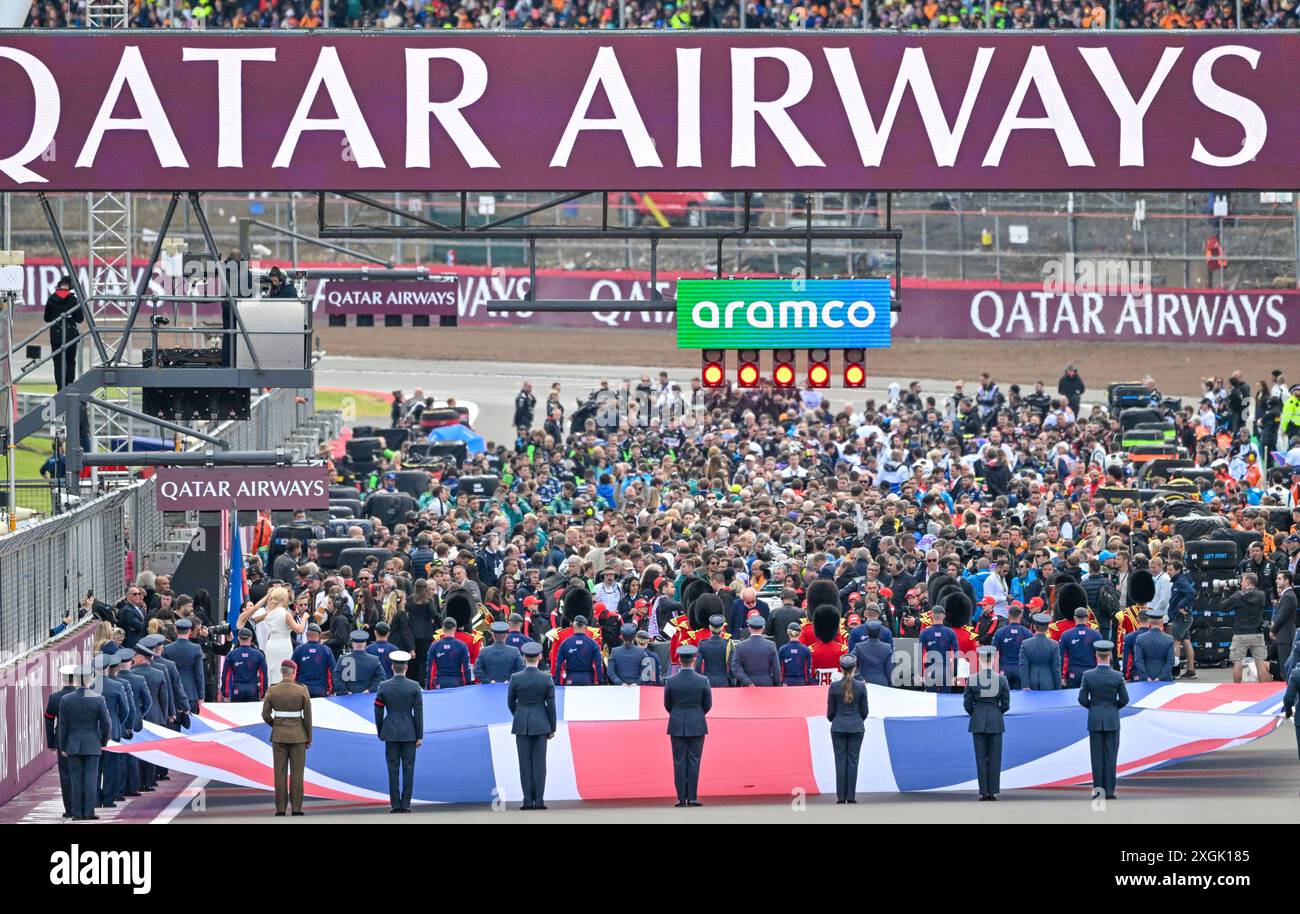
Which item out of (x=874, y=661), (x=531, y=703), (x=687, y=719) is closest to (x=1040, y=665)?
(x=874, y=661)

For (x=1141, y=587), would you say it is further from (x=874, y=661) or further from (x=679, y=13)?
(x=679, y=13)

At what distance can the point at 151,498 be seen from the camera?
25781mm

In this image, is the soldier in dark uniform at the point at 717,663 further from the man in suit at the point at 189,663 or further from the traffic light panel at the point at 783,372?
the man in suit at the point at 189,663

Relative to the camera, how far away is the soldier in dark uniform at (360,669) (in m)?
18.3

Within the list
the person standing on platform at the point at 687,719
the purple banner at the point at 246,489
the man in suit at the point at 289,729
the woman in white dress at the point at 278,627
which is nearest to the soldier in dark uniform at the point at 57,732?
the man in suit at the point at 289,729

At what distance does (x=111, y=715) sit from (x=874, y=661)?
629cm

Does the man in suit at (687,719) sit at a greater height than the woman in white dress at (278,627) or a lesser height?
lesser

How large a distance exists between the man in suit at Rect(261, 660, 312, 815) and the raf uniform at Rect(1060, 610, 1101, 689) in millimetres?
6593

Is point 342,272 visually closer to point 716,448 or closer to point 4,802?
point 716,448

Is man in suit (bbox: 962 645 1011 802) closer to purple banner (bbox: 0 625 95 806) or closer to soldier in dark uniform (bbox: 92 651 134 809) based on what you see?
soldier in dark uniform (bbox: 92 651 134 809)

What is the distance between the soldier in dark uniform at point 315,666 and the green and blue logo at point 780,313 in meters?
4.21

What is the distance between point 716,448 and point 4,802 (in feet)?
48.8

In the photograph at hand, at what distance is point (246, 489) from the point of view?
732 inches
